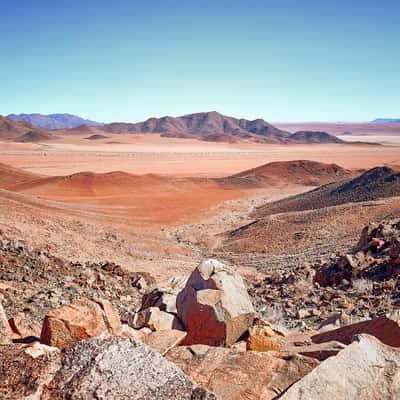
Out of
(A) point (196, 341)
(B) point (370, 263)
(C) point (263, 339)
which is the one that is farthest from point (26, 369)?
(B) point (370, 263)

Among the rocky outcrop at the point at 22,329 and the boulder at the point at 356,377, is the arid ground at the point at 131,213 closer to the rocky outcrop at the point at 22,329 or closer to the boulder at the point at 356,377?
the rocky outcrop at the point at 22,329

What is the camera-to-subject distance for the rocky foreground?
10.2ft

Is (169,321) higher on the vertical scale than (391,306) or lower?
higher

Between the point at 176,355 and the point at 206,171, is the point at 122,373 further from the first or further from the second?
the point at 206,171

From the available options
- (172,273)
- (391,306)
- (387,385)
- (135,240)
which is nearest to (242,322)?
(387,385)

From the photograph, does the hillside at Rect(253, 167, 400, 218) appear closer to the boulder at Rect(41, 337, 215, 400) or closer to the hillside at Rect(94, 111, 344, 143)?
the boulder at Rect(41, 337, 215, 400)

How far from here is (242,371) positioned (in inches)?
147

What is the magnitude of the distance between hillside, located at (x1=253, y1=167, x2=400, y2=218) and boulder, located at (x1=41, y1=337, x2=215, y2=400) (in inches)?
818

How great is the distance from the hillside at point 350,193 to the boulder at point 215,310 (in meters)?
18.2

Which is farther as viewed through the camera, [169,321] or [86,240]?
[86,240]

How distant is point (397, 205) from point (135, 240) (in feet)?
33.9

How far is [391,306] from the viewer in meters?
Result: 8.15

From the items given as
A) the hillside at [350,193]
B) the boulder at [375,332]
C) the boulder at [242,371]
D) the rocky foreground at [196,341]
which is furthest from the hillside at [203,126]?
the boulder at [242,371]

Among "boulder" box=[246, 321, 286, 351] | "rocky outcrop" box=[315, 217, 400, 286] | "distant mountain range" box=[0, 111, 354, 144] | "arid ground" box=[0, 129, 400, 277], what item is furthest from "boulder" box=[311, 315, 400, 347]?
"distant mountain range" box=[0, 111, 354, 144]
